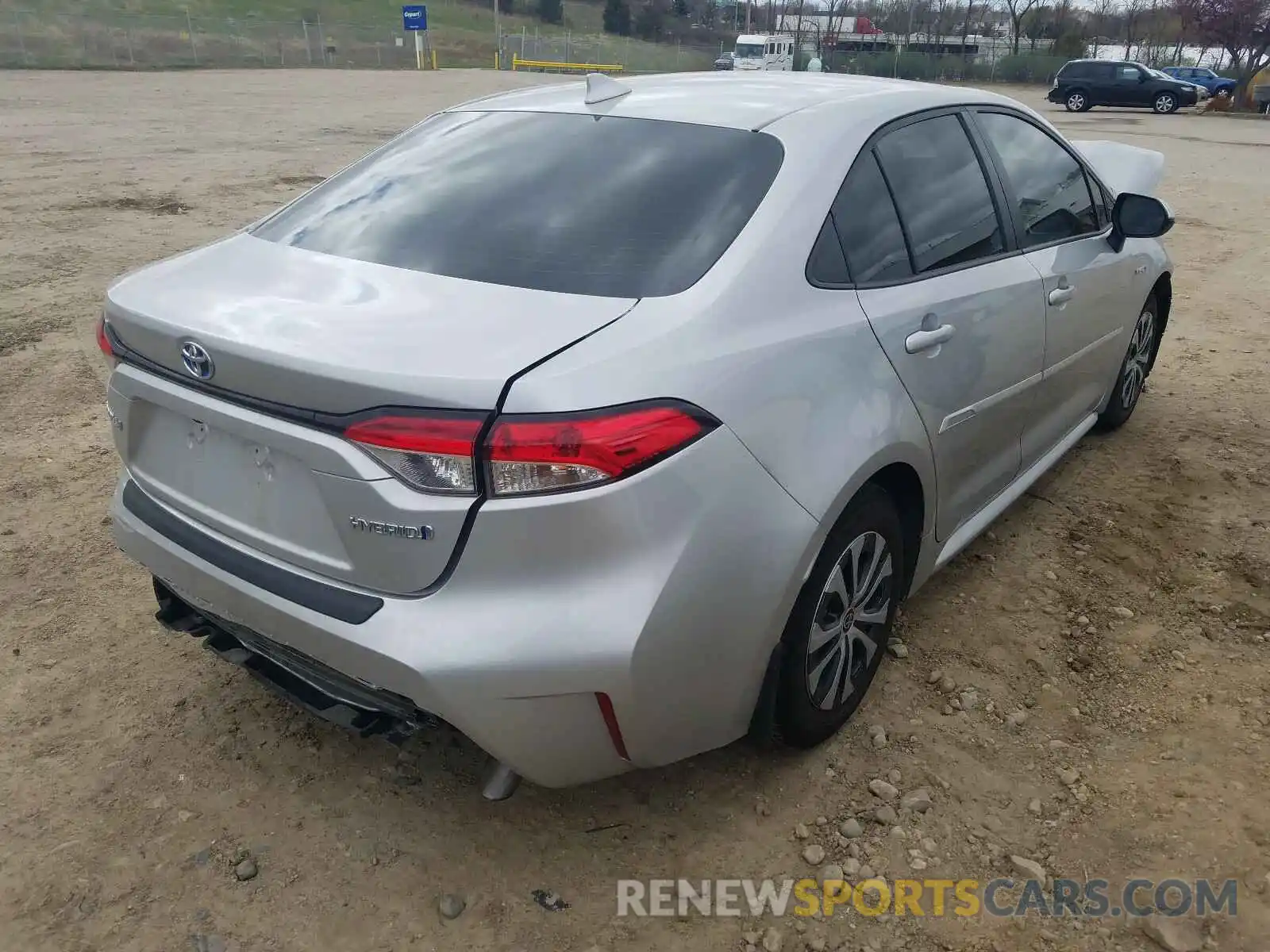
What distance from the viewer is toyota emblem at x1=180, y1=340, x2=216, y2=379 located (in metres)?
2.07

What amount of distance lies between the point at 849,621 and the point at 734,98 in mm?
1508

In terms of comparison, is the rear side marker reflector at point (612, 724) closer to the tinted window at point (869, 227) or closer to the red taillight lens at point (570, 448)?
the red taillight lens at point (570, 448)

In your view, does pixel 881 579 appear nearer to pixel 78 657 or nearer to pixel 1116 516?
pixel 1116 516

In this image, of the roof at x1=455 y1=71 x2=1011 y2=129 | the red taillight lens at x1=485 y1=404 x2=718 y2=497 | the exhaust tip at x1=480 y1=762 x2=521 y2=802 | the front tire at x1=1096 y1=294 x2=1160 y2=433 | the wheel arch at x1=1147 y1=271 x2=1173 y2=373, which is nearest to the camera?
the red taillight lens at x1=485 y1=404 x2=718 y2=497

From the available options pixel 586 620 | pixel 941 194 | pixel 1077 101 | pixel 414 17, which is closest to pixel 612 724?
pixel 586 620

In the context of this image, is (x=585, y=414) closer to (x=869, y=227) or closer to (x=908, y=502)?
(x=869, y=227)

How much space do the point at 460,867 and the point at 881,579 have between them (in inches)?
52.2

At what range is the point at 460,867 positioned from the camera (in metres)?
2.32

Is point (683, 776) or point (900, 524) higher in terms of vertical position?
point (900, 524)

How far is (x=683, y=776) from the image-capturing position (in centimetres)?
260

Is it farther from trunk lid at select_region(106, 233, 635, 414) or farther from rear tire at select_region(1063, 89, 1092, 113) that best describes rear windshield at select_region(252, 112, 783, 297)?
rear tire at select_region(1063, 89, 1092, 113)

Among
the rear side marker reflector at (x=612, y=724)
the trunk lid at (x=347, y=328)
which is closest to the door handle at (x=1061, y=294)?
the trunk lid at (x=347, y=328)

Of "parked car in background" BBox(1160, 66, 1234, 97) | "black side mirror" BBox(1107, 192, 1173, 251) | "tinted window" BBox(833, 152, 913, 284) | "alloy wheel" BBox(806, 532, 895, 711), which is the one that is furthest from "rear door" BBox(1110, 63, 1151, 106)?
"alloy wheel" BBox(806, 532, 895, 711)

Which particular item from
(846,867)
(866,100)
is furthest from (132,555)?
(866,100)
